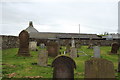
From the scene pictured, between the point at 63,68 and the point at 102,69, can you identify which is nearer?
the point at 102,69

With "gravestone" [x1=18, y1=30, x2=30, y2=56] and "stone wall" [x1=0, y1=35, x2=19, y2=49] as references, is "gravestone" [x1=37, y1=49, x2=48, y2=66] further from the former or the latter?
"stone wall" [x1=0, y1=35, x2=19, y2=49]

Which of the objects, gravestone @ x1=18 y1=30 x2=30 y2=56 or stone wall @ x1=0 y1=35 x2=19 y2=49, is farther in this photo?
stone wall @ x1=0 y1=35 x2=19 y2=49

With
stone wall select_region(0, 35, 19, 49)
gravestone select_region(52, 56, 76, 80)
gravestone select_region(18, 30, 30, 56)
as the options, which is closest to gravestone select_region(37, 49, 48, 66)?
gravestone select_region(52, 56, 76, 80)

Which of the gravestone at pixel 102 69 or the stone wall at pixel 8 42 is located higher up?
the stone wall at pixel 8 42


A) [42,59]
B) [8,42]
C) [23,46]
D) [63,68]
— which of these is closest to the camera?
[63,68]

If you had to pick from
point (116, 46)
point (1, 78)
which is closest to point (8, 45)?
point (116, 46)

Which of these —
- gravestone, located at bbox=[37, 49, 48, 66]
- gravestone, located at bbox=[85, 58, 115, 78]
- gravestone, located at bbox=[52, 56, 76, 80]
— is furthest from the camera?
gravestone, located at bbox=[37, 49, 48, 66]

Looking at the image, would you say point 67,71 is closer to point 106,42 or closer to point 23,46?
point 23,46

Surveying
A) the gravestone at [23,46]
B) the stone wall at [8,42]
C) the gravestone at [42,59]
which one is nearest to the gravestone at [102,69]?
the gravestone at [42,59]

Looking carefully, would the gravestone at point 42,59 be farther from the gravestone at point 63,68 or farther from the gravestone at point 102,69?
the gravestone at point 102,69

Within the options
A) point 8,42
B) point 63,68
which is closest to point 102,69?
point 63,68

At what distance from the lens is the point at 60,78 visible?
758 centimetres

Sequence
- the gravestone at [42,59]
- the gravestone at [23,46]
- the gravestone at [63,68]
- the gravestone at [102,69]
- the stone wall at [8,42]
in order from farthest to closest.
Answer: the stone wall at [8,42] < the gravestone at [23,46] < the gravestone at [42,59] < the gravestone at [63,68] < the gravestone at [102,69]

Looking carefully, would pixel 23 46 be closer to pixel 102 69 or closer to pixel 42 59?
pixel 42 59
